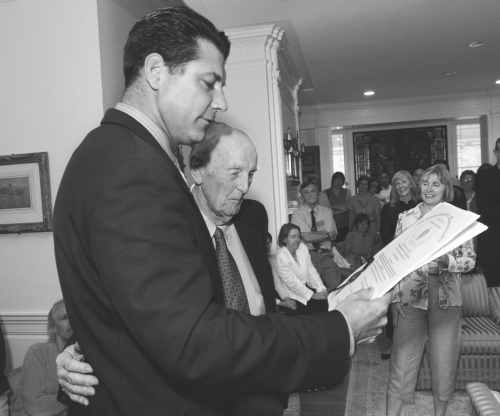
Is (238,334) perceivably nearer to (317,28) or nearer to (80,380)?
(80,380)

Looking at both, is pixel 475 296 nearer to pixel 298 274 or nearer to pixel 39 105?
pixel 298 274

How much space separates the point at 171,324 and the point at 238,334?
0.12 meters

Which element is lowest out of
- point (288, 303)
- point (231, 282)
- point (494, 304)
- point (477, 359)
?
point (477, 359)

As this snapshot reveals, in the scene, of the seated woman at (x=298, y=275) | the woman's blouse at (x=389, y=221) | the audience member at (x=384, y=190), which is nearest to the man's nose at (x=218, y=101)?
the seated woman at (x=298, y=275)

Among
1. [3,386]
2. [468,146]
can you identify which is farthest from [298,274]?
[468,146]

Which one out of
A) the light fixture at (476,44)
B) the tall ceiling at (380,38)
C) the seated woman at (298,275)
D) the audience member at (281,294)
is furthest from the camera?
the light fixture at (476,44)

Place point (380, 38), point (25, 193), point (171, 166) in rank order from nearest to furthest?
point (171, 166), point (25, 193), point (380, 38)

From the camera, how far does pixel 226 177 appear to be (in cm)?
175

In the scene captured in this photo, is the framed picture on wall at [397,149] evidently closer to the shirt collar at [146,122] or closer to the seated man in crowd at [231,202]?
the seated man in crowd at [231,202]

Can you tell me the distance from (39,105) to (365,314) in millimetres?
3132

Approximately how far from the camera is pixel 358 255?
22.7 feet

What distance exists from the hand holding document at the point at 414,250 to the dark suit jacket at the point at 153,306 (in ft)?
0.78

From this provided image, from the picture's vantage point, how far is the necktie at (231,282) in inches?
58.8

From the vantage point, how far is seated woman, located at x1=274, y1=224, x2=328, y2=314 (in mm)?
4660
